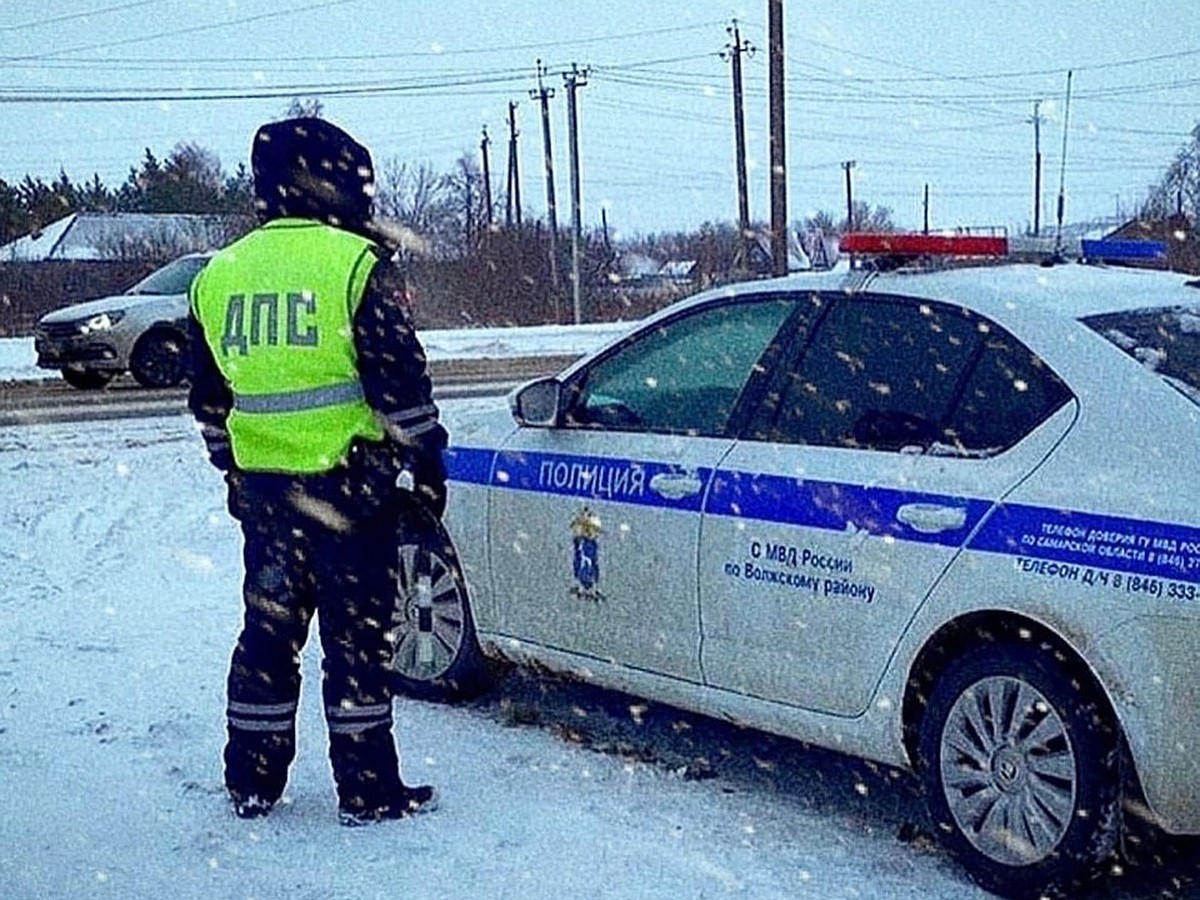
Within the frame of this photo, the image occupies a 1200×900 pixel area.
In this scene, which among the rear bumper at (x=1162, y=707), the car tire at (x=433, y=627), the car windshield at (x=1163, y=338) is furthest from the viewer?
the car tire at (x=433, y=627)

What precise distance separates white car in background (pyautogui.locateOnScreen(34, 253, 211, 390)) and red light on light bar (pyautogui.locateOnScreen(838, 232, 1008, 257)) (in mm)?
14872

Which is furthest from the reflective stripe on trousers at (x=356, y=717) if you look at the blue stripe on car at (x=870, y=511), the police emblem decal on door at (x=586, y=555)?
the blue stripe on car at (x=870, y=511)

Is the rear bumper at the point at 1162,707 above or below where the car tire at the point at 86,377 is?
above

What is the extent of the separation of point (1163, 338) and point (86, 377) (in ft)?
55.3

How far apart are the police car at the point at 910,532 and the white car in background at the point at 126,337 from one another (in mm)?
14086

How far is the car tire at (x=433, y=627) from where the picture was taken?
18.5ft

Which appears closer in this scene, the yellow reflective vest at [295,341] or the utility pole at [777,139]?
the yellow reflective vest at [295,341]

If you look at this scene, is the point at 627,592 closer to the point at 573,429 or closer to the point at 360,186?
the point at 573,429

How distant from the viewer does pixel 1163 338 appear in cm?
419

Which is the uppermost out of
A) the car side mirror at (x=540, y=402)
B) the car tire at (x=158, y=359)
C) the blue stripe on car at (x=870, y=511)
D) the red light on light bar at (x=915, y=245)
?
the red light on light bar at (x=915, y=245)

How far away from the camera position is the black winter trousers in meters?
4.48

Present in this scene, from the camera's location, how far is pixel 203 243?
170 ft

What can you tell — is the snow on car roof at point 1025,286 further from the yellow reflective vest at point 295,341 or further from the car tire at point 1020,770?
the yellow reflective vest at point 295,341

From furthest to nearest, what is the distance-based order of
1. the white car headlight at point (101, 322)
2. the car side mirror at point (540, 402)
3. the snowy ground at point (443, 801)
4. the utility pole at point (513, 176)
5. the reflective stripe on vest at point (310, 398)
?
the utility pole at point (513, 176) → the white car headlight at point (101, 322) → the car side mirror at point (540, 402) → the reflective stripe on vest at point (310, 398) → the snowy ground at point (443, 801)
